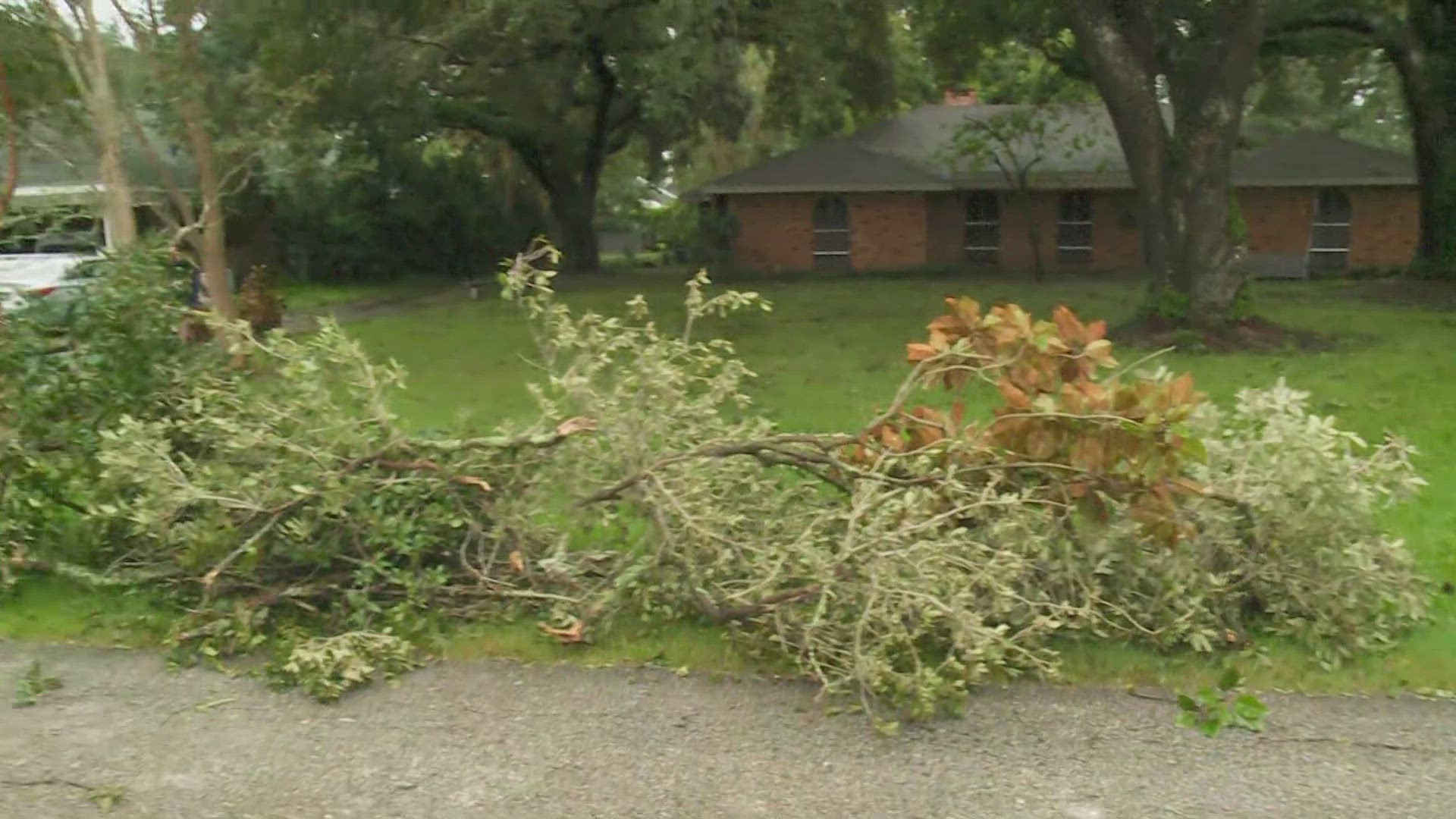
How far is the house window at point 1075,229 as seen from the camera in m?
31.9

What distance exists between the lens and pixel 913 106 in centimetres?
4009

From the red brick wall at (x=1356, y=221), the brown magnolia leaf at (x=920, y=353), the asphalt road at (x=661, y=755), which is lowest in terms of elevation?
the asphalt road at (x=661, y=755)

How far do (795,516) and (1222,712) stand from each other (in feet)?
6.52

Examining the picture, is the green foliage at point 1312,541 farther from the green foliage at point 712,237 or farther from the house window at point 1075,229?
the house window at point 1075,229

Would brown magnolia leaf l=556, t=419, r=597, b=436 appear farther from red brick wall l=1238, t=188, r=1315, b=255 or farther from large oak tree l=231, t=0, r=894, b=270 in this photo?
Result: red brick wall l=1238, t=188, r=1315, b=255

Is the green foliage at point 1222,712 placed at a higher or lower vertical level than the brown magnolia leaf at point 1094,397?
lower

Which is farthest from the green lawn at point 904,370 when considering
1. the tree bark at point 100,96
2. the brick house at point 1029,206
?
the tree bark at point 100,96

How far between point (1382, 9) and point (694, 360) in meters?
20.3

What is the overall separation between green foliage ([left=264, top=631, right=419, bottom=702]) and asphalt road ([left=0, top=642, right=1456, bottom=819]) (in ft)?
0.25

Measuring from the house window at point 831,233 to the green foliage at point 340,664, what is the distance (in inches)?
1068

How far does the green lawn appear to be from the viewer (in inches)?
221

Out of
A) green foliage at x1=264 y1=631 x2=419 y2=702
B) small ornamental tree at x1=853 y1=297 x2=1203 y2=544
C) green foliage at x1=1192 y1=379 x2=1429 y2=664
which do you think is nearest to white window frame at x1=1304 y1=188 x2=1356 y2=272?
green foliage at x1=1192 y1=379 x2=1429 y2=664

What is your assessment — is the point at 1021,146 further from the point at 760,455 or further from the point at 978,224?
the point at 760,455

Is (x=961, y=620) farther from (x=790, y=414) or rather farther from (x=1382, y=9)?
(x=1382, y=9)
